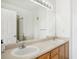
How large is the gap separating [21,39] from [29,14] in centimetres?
60

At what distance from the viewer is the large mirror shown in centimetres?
187

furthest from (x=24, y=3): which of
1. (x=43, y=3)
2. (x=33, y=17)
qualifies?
(x=43, y=3)

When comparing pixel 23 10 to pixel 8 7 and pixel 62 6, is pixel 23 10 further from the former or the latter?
pixel 62 6

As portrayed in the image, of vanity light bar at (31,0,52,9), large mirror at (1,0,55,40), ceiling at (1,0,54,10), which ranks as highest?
vanity light bar at (31,0,52,9)

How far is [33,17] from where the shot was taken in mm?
2379

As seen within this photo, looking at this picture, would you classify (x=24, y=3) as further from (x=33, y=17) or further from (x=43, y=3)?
(x=43, y=3)

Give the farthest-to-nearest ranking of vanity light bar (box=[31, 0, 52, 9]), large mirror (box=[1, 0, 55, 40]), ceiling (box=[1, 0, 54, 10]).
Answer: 1. vanity light bar (box=[31, 0, 52, 9])
2. large mirror (box=[1, 0, 55, 40])
3. ceiling (box=[1, 0, 54, 10])

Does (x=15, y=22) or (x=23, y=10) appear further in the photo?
(x=23, y=10)

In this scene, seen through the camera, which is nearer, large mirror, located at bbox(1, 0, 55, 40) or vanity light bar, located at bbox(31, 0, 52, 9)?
large mirror, located at bbox(1, 0, 55, 40)

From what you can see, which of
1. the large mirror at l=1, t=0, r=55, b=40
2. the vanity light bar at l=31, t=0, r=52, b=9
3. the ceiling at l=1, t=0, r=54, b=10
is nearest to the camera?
the ceiling at l=1, t=0, r=54, b=10

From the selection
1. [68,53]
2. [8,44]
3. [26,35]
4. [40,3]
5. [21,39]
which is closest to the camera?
[8,44]

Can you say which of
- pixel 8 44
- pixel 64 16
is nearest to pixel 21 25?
pixel 8 44

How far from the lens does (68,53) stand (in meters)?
3.10

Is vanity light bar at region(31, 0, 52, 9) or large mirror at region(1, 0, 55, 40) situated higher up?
vanity light bar at region(31, 0, 52, 9)
